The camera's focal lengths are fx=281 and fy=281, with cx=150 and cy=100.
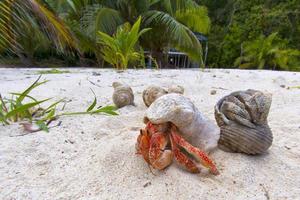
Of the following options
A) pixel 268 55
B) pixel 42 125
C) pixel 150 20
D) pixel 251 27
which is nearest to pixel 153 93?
pixel 42 125

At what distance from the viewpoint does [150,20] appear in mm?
9164

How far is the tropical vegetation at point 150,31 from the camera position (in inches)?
116

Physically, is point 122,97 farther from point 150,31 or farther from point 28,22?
point 150,31

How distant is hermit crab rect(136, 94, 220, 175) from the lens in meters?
1.22

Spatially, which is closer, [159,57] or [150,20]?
[150,20]

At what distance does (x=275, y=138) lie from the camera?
5.45ft

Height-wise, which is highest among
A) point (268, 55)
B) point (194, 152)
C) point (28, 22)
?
point (28, 22)

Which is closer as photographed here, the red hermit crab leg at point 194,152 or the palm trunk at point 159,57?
the red hermit crab leg at point 194,152

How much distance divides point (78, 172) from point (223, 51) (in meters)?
14.9

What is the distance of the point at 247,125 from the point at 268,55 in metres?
13.2

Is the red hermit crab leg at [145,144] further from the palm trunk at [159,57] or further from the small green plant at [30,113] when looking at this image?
the palm trunk at [159,57]

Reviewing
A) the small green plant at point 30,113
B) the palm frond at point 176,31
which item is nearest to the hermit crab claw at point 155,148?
the small green plant at point 30,113

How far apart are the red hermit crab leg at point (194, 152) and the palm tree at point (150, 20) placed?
7086mm

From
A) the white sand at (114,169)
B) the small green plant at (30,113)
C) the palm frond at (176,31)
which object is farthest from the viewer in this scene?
the palm frond at (176,31)
